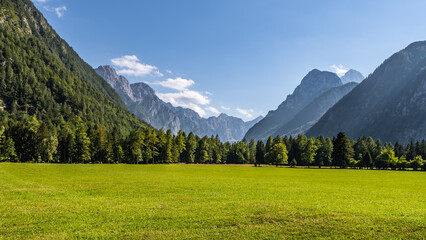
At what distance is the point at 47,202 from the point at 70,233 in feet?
37.0

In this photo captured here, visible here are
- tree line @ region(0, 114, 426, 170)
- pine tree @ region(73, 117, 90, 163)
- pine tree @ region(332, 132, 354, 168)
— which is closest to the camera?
tree line @ region(0, 114, 426, 170)

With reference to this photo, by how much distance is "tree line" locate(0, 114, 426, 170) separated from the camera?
4021 inches

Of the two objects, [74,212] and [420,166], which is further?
[420,166]

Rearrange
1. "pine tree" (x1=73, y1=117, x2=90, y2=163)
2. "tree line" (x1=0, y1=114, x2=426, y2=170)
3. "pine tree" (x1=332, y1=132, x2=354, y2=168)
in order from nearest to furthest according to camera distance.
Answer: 1. "tree line" (x1=0, y1=114, x2=426, y2=170)
2. "pine tree" (x1=73, y1=117, x2=90, y2=163)
3. "pine tree" (x1=332, y1=132, x2=354, y2=168)

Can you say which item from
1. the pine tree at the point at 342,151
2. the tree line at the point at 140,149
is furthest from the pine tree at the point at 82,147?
the pine tree at the point at 342,151

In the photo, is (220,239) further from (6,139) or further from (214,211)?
(6,139)

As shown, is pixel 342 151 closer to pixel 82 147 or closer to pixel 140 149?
pixel 140 149

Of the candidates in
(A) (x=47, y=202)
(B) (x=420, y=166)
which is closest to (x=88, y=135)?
(A) (x=47, y=202)

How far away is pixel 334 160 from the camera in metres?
121

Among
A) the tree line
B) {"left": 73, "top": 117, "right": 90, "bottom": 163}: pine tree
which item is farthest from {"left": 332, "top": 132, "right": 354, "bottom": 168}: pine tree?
{"left": 73, "top": 117, "right": 90, "bottom": 163}: pine tree

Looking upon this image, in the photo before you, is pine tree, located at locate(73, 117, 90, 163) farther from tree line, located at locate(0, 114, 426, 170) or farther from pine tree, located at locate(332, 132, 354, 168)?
pine tree, located at locate(332, 132, 354, 168)

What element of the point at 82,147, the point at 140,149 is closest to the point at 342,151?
the point at 140,149

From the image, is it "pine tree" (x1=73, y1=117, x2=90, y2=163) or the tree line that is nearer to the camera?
the tree line

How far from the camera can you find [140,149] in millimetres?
115750
